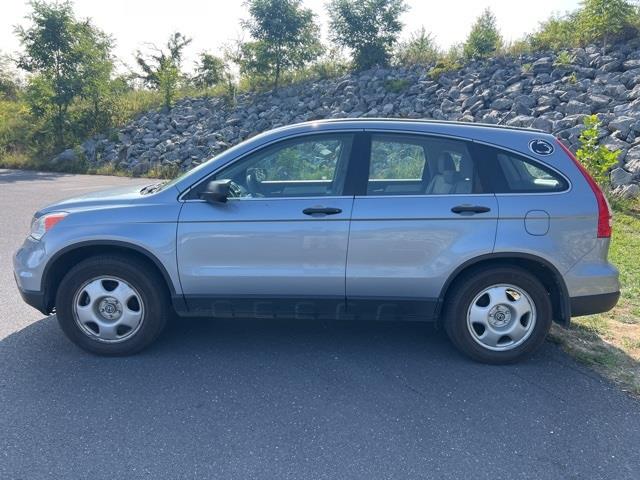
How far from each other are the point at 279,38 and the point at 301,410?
2233cm

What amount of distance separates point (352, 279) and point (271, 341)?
0.99m

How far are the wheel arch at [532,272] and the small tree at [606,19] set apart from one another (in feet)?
50.6

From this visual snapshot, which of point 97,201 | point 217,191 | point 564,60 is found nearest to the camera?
point 217,191

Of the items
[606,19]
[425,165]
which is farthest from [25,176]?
[606,19]

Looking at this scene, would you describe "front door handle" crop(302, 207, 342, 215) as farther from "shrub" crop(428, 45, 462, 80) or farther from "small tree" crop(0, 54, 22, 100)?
"small tree" crop(0, 54, 22, 100)

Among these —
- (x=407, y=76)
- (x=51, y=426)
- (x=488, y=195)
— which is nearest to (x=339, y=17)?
(x=407, y=76)

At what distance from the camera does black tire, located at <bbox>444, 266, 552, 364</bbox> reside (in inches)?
159

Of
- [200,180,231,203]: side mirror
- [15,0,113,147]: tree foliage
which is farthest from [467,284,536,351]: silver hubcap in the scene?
[15,0,113,147]: tree foliage

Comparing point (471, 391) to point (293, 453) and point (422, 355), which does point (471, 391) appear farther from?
point (293, 453)

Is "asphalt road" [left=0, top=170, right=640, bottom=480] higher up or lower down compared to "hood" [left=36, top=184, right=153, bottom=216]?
lower down

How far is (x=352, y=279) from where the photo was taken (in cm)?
407

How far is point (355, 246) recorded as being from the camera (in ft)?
13.1

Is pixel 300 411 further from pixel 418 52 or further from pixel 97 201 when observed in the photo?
pixel 418 52

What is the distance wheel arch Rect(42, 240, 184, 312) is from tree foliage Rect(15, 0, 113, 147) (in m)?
20.9
